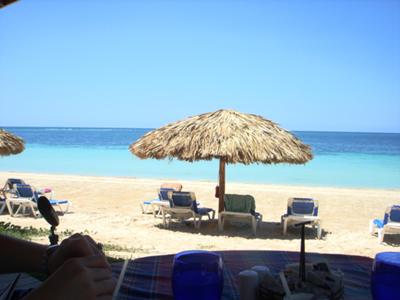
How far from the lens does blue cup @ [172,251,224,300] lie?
1.04 metres

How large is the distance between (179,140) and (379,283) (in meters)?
6.71

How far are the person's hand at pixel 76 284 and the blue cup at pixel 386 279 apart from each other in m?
0.67

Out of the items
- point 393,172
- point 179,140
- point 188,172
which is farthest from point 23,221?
point 393,172

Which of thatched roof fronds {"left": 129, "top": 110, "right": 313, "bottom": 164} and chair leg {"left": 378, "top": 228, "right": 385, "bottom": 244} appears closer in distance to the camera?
chair leg {"left": 378, "top": 228, "right": 385, "bottom": 244}

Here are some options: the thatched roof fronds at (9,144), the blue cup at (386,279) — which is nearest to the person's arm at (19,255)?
the blue cup at (386,279)

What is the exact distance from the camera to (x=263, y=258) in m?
1.78

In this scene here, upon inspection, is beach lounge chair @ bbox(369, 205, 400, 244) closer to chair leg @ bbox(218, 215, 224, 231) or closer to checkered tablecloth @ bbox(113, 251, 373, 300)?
chair leg @ bbox(218, 215, 224, 231)

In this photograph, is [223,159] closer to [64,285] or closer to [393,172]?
[64,285]

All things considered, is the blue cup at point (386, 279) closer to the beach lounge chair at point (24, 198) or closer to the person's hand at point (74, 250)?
the person's hand at point (74, 250)

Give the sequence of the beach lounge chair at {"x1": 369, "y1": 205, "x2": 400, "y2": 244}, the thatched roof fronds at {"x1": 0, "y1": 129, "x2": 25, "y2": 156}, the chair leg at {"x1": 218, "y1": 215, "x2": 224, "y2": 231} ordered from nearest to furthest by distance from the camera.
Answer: the beach lounge chair at {"x1": 369, "y1": 205, "x2": 400, "y2": 244}
the chair leg at {"x1": 218, "y1": 215, "x2": 224, "y2": 231}
the thatched roof fronds at {"x1": 0, "y1": 129, "x2": 25, "y2": 156}

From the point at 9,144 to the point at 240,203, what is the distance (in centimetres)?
516

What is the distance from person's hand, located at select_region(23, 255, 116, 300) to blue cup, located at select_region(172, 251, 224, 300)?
0.31 metres

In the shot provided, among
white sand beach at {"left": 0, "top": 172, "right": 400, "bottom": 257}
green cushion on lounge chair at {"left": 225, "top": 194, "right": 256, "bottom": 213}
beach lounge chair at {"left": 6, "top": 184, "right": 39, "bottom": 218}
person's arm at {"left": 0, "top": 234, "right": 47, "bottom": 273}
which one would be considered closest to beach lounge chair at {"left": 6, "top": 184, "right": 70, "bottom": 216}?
beach lounge chair at {"left": 6, "top": 184, "right": 39, "bottom": 218}

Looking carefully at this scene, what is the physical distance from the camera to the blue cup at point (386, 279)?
3.50 ft
